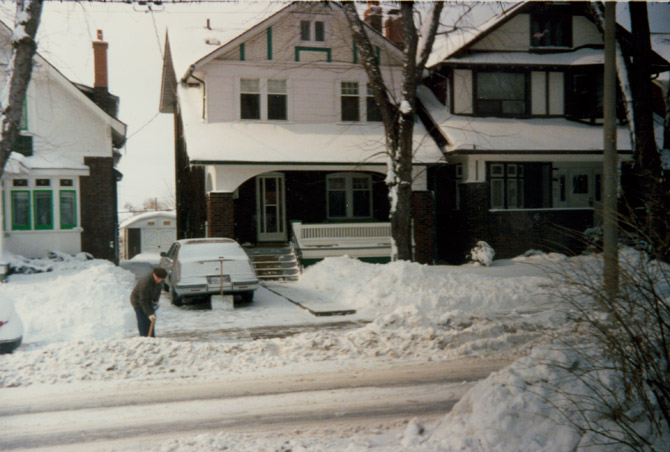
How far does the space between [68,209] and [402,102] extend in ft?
42.0

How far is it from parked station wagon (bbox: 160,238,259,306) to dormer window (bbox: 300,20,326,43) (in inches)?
423

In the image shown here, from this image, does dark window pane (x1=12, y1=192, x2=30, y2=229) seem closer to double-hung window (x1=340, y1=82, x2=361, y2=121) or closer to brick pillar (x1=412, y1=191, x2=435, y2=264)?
double-hung window (x1=340, y1=82, x2=361, y2=121)

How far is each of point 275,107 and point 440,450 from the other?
1920 cm

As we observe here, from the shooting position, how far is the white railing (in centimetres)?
2100

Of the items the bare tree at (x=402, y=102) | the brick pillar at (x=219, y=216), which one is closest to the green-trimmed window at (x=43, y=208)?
the brick pillar at (x=219, y=216)

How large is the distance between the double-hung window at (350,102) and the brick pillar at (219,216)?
621 centimetres

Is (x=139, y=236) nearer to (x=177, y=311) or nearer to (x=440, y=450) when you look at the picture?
(x=177, y=311)

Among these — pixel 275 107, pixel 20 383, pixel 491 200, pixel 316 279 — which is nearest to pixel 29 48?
pixel 20 383

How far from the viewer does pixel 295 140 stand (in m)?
21.8

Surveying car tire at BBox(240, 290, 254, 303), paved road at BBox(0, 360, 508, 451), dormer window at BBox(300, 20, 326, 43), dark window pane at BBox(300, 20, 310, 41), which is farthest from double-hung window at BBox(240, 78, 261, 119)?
paved road at BBox(0, 360, 508, 451)

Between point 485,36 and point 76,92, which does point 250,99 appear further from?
point 485,36

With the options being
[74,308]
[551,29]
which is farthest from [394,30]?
[74,308]

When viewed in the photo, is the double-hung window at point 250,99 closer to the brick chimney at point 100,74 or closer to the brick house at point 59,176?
the brick house at point 59,176

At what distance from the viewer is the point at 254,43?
73.3ft
